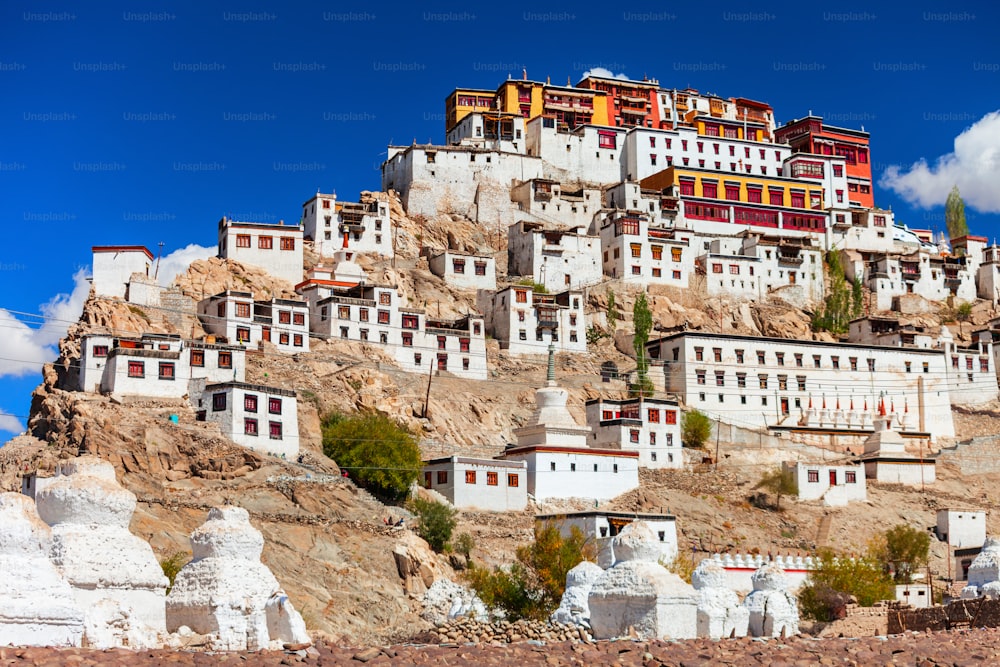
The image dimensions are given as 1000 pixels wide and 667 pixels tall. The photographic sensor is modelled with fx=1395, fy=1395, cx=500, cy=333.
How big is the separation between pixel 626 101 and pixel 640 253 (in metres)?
24.1

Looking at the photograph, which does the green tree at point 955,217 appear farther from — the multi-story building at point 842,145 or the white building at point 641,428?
the white building at point 641,428

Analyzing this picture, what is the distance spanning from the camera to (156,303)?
75.4 m

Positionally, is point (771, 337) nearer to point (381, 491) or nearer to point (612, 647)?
point (381, 491)

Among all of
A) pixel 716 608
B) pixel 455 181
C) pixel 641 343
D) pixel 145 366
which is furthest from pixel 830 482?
pixel 716 608

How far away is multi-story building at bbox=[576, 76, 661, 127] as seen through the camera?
114 meters

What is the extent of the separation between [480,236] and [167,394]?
36.7 meters

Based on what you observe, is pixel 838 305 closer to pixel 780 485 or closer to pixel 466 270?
pixel 466 270

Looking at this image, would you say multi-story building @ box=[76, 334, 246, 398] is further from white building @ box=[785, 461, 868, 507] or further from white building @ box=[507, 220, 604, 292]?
white building @ box=[507, 220, 604, 292]

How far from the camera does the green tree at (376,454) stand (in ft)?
200

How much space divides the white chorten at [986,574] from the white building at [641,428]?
3239 centimetres

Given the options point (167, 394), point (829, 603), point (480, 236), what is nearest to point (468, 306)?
point (480, 236)

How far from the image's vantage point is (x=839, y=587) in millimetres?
54500

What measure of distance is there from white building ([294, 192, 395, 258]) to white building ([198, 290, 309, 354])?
1337 cm

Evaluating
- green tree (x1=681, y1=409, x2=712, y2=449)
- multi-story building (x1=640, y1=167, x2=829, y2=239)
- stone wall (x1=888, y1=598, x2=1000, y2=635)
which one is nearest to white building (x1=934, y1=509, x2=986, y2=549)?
green tree (x1=681, y1=409, x2=712, y2=449)
